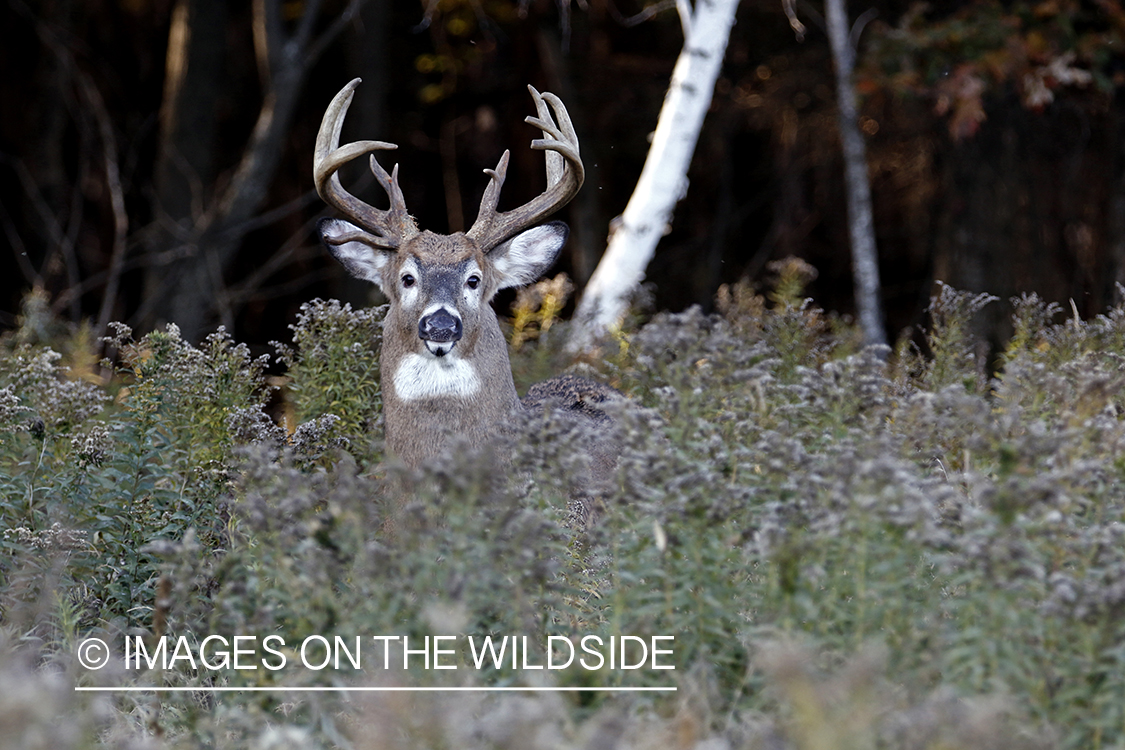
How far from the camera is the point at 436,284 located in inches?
221

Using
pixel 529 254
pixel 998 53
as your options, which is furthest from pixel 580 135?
pixel 529 254

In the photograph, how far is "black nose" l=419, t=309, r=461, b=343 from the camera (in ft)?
17.4

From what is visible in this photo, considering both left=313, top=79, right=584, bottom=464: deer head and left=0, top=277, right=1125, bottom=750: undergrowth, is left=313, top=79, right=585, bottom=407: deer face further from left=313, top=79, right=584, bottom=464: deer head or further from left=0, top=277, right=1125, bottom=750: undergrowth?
left=0, top=277, right=1125, bottom=750: undergrowth

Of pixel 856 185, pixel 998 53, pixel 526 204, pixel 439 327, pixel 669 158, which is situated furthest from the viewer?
pixel 856 185

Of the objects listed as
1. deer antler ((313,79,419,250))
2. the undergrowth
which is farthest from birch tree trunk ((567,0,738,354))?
the undergrowth

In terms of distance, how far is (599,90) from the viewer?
15.6 m

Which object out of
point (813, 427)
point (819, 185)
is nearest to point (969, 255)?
point (819, 185)

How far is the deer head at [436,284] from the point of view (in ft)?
18.3

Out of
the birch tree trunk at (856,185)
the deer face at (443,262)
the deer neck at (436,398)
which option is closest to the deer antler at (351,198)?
the deer face at (443,262)

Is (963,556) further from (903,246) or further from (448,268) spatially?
(903,246)

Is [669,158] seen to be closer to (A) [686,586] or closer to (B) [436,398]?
(B) [436,398]

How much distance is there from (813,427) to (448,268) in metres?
1.89

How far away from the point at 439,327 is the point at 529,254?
→ 1.19 metres

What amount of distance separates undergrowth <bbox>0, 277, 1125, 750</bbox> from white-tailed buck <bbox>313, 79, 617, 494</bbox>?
2.54ft
